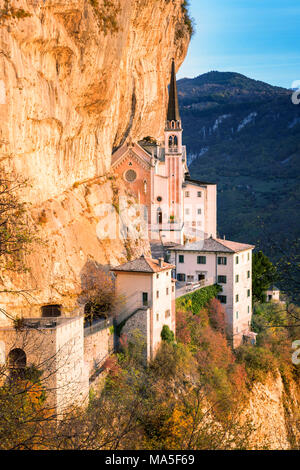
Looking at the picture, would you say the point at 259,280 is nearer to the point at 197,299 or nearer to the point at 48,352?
the point at 197,299

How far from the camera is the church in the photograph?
139 ft

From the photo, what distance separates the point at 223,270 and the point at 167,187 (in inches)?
413

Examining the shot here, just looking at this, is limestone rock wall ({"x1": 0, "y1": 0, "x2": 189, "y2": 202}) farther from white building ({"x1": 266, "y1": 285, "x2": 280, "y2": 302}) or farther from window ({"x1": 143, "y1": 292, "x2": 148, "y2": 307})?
white building ({"x1": 266, "y1": 285, "x2": 280, "y2": 302})

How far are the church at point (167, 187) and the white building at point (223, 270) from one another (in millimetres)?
5066

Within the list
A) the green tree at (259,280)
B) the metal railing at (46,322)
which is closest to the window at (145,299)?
the metal railing at (46,322)

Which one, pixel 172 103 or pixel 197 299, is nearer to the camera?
pixel 197 299

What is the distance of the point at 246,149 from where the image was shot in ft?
355

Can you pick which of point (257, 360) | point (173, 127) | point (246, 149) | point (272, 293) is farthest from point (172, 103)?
point (246, 149)

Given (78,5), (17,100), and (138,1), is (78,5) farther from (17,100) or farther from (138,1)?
(138,1)

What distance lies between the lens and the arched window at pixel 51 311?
25400 mm

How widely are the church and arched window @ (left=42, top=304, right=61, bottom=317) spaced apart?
1749 cm

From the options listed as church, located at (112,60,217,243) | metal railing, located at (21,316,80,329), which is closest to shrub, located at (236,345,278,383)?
church, located at (112,60,217,243)

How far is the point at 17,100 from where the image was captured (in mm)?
23047

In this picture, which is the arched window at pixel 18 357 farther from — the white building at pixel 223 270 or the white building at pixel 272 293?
the white building at pixel 272 293
